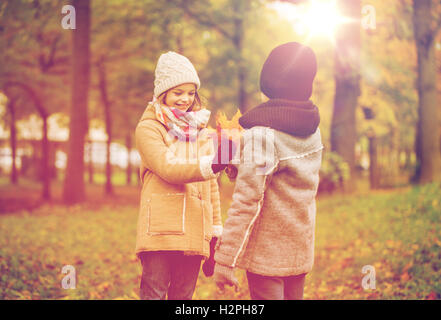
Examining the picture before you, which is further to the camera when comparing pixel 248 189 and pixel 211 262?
pixel 211 262

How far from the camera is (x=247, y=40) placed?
66.2 ft

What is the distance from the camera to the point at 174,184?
2.81m

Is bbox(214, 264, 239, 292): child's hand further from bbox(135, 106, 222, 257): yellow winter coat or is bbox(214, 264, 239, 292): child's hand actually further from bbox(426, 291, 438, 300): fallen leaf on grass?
bbox(426, 291, 438, 300): fallen leaf on grass

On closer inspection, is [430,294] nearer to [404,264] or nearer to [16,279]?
[404,264]

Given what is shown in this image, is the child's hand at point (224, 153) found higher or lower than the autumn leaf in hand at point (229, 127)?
lower

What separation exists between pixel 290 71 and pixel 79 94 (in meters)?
11.5

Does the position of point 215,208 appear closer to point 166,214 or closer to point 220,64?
point 166,214

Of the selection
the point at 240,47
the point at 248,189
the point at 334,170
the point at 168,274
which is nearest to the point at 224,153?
the point at 248,189

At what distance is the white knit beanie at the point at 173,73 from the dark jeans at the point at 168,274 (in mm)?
1099

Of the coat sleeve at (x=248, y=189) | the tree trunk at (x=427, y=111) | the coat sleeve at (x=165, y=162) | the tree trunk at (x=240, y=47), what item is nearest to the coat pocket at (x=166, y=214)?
the coat sleeve at (x=165, y=162)

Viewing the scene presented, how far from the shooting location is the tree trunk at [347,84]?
36.6 feet

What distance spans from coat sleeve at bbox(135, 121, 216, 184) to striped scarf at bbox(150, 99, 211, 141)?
0.10 metres

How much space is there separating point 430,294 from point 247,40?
1725 cm

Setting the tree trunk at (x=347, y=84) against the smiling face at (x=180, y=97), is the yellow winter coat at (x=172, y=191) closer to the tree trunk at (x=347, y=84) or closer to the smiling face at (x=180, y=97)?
the smiling face at (x=180, y=97)
